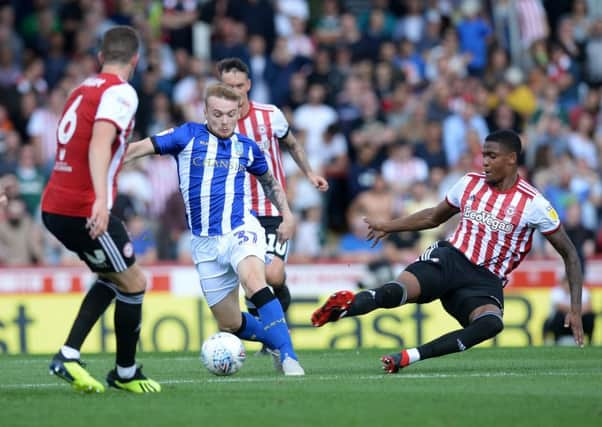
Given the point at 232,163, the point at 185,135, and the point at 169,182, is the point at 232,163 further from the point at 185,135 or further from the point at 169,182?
the point at 169,182

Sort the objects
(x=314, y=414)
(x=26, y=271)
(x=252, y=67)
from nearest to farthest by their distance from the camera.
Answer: (x=314, y=414) → (x=26, y=271) → (x=252, y=67)

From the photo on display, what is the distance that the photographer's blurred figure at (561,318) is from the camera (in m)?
15.5

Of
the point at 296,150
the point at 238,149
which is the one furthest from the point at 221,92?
the point at 296,150

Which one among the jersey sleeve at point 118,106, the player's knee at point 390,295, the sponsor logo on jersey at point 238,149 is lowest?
the player's knee at point 390,295

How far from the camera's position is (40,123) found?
17891 mm

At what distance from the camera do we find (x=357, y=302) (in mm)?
9719

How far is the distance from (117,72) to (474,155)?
1031 centimetres

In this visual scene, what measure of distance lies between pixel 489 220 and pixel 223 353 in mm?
2382

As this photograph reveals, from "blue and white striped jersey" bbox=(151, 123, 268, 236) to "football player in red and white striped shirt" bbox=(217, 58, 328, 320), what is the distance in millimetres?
1476

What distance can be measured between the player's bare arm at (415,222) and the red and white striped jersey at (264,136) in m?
1.18

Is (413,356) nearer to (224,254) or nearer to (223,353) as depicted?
(223,353)

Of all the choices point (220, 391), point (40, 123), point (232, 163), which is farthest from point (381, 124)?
point (220, 391)

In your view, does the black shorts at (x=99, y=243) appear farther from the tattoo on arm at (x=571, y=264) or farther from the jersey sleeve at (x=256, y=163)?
the tattoo on arm at (x=571, y=264)

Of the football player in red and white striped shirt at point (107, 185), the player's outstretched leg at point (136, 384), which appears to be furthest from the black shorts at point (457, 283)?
the football player in red and white striped shirt at point (107, 185)
